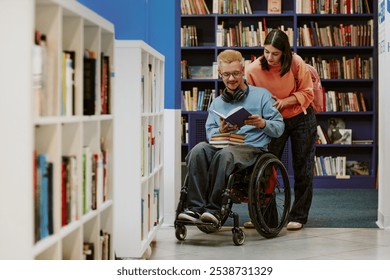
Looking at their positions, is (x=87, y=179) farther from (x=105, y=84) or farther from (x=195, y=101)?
(x=195, y=101)

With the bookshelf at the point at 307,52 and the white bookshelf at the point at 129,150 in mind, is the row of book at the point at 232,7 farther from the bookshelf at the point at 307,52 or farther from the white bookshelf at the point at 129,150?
the white bookshelf at the point at 129,150

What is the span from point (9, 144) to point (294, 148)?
9.26 ft

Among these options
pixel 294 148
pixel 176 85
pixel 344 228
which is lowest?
pixel 344 228

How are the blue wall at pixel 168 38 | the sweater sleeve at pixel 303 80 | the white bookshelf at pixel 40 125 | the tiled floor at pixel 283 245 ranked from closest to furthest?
the white bookshelf at pixel 40 125
the tiled floor at pixel 283 245
the sweater sleeve at pixel 303 80
the blue wall at pixel 168 38

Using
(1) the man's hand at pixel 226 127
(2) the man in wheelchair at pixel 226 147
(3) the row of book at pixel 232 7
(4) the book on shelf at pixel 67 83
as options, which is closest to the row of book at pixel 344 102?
(3) the row of book at pixel 232 7

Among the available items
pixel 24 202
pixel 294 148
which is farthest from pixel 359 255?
pixel 24 202

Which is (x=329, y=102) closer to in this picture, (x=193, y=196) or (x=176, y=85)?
(x=176, y=85)

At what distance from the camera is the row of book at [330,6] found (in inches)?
283

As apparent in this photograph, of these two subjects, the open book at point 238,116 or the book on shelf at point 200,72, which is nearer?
the open book at point 238,116

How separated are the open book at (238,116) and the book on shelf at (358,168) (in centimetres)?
361

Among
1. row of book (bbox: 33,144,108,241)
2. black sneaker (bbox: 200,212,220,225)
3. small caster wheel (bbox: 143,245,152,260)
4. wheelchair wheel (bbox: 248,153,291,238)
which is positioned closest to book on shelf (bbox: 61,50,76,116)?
row of book (bbox: 33,144,108,241)

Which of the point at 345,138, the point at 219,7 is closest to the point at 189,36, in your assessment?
the point at 219,7
